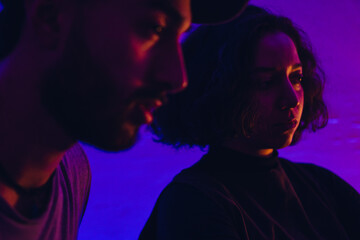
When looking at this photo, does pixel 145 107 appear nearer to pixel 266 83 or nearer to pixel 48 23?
pixel 48 23

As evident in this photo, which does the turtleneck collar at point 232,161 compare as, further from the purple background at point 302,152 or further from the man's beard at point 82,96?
the purple background at point 302,152

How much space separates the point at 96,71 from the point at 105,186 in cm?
154

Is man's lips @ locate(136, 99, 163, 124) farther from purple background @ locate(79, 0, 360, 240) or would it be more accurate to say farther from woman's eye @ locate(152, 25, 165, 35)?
purple background @ locate(79, 0, 360, 240)

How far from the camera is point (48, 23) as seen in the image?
2.26ft

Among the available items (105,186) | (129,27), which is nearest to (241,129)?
(129,27)

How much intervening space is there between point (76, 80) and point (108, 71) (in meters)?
0.07

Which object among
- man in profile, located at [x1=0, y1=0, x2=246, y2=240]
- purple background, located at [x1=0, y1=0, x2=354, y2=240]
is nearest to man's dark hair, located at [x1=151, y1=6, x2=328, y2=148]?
man in profile, located at [x1=0, y1=0, x2=246, y2=240]

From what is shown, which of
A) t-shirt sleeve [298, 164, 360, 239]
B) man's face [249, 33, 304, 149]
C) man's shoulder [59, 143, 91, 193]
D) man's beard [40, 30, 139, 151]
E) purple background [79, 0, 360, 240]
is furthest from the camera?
purple background [79, 0, 360, 240]

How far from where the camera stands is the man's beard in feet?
2.20

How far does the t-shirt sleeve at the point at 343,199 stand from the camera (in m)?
1.24

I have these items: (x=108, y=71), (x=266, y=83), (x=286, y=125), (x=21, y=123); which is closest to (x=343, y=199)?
(x=286, y=125)

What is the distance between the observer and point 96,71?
0.68 m

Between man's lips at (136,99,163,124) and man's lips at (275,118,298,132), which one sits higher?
man's lips at (136,99,163,124)

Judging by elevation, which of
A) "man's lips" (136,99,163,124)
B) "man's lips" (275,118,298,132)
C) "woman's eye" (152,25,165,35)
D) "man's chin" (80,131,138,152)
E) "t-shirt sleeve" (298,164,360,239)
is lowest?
"t-shirt sleeve" (298,164,360,239)
